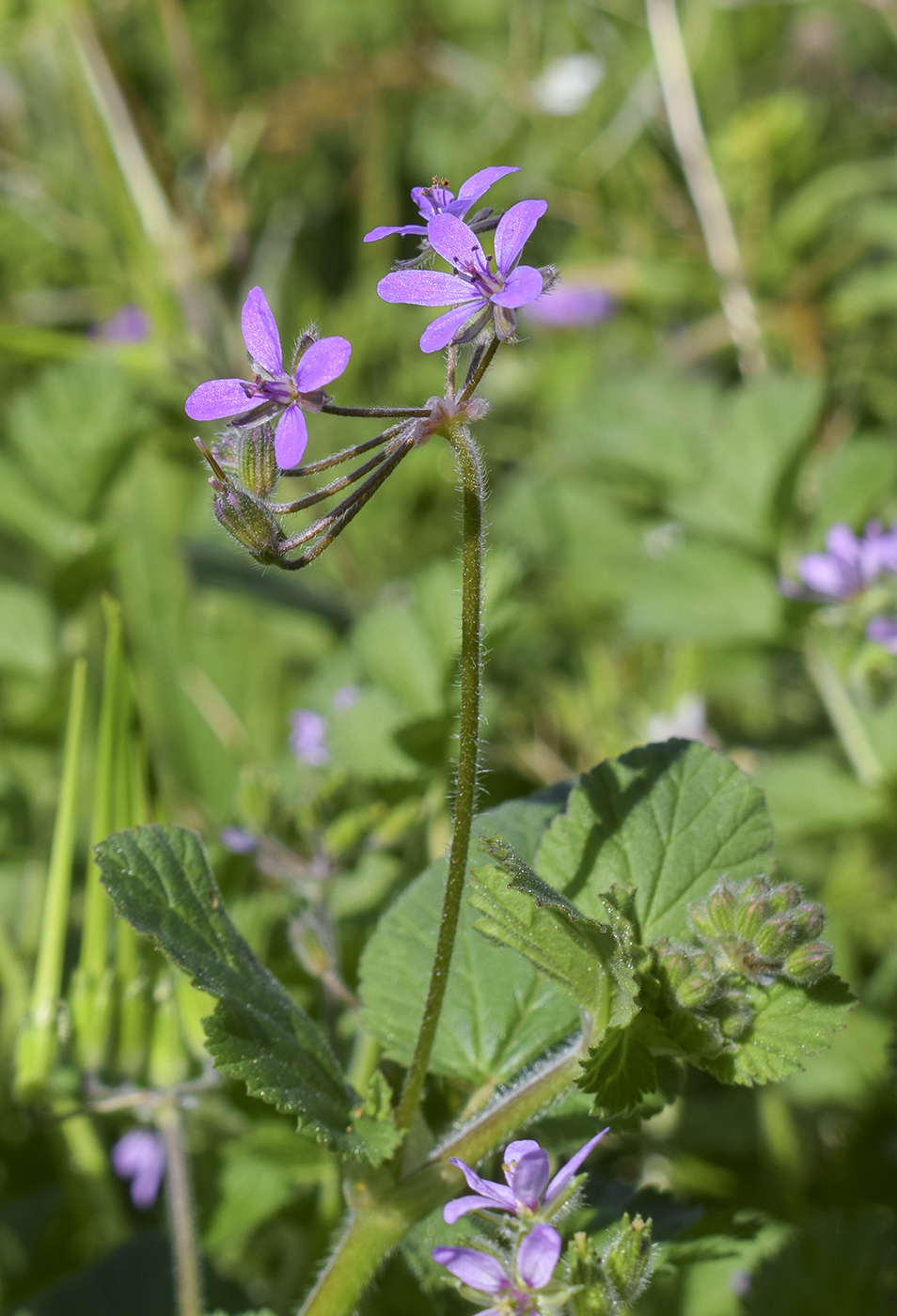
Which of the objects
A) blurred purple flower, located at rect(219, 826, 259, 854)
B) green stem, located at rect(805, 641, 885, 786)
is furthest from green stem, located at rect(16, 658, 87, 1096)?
green stem, located at rect(805, 641, 885, 786)

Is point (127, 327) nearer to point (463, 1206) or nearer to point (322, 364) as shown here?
point (322, 364)

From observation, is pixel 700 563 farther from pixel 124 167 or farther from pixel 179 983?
pixel 124 167

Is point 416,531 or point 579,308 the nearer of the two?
point 416,531

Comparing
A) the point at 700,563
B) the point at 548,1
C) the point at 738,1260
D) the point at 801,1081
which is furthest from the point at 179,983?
the point at 548,1


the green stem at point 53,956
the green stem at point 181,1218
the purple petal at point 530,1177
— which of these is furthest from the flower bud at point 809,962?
the green stem at point 53,956

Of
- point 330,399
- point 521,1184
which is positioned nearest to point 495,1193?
point 521,1184
